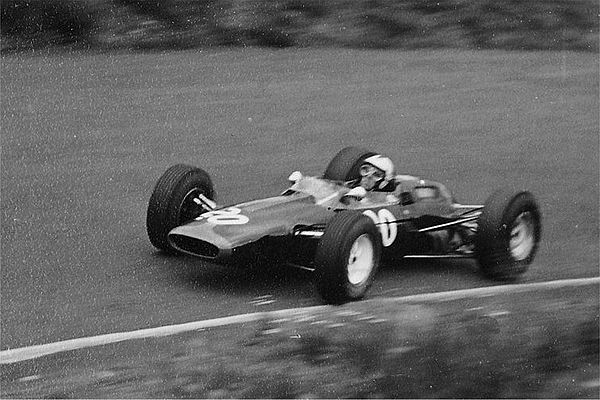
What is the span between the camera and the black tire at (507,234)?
8.75 m

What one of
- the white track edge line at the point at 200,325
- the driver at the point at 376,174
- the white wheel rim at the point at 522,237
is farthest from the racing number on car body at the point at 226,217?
the white wheel rim at the point at 522,237

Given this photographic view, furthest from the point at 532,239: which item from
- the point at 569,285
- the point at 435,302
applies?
the point at 435,302

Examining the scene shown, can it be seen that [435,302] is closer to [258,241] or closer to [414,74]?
[258,241]

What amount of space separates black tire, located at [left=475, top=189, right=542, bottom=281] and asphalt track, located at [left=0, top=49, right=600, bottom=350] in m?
0.18

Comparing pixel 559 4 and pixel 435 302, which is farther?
pixel 559 4

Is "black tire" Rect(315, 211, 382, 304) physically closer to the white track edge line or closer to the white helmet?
the white track edge line

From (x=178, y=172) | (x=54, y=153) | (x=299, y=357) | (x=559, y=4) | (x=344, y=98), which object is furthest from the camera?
(x=559, y=4)

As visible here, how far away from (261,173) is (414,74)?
4.06 meters

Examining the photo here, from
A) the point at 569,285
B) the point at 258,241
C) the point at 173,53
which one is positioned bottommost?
the point at 569,285

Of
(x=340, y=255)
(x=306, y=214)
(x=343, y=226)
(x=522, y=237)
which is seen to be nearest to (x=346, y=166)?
(x=306, y=214)

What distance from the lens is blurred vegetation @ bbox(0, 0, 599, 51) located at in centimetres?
1307

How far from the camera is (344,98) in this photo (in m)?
13.4

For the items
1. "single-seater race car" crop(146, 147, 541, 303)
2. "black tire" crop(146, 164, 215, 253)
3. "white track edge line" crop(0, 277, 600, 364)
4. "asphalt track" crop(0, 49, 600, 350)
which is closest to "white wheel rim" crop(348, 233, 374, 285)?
"single-seater race car" crop(146, 147, 541, 303)

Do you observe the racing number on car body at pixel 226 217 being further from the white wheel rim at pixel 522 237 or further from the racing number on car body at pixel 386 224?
the white wheel rim at pixel 522 237
